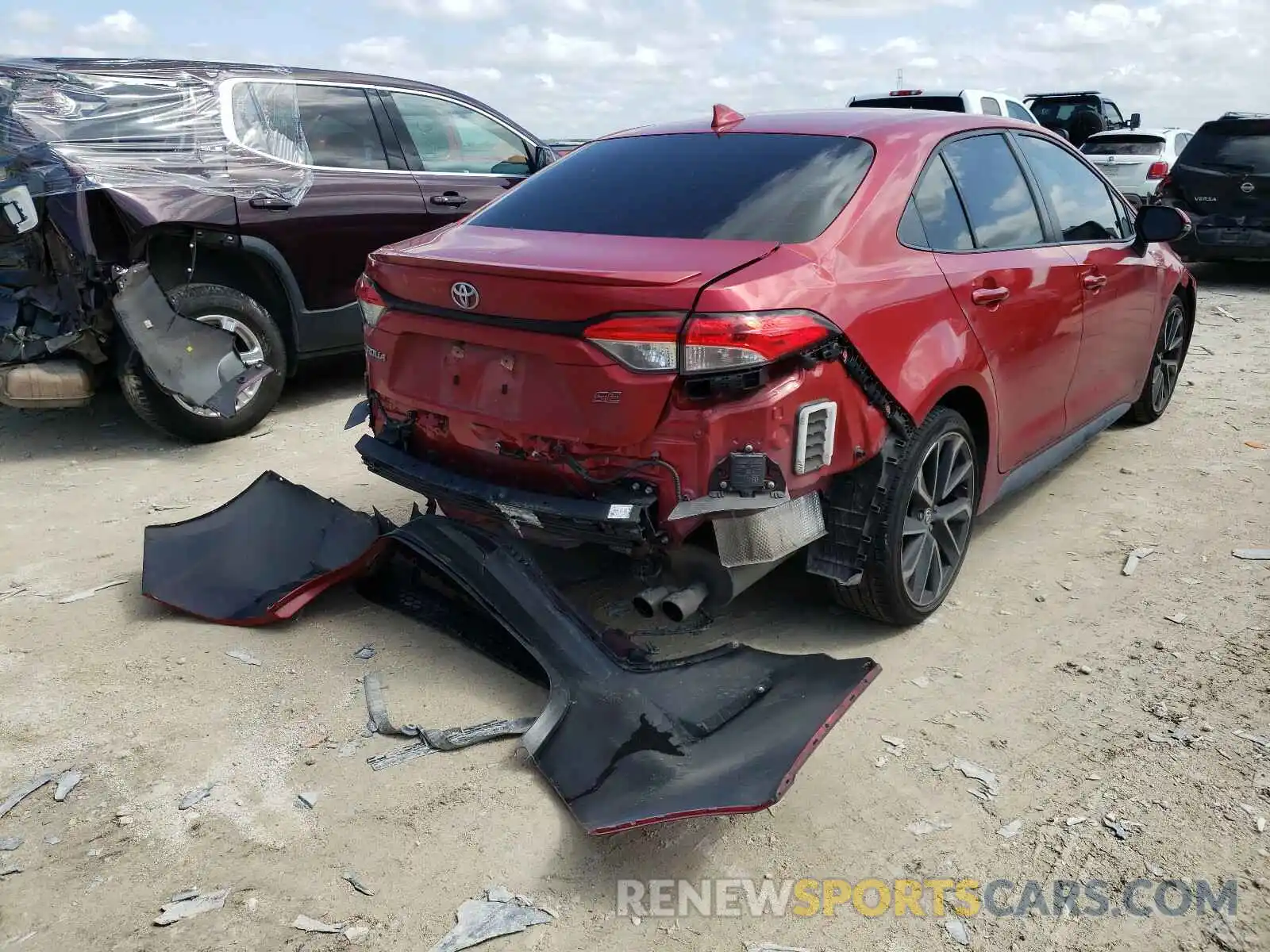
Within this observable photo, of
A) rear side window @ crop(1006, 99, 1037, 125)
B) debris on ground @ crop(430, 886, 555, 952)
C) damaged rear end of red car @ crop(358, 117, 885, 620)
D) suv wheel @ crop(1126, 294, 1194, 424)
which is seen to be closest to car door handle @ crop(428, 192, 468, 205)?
damaged rear end of red car @ crop(358, 117, 885, 620)

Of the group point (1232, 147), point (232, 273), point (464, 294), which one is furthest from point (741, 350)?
point (1232, 147)

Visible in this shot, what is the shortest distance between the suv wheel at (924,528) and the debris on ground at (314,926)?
189cm

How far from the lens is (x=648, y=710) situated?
2811 mm

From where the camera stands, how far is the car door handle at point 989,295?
354cm

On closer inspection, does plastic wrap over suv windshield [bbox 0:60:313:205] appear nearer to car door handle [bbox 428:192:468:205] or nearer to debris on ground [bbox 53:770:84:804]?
car door handle [bbox 428:192:468:205]

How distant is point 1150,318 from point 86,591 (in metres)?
5.12

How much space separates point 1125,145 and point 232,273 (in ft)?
41.1

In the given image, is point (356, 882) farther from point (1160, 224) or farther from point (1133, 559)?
point (1160, 224)

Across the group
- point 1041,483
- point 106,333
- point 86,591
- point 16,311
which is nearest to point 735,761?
point 86,591

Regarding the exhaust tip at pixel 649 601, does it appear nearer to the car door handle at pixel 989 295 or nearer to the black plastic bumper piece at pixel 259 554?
the black plastic bumper piece at pixel 259 554

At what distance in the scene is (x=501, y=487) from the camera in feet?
10.3

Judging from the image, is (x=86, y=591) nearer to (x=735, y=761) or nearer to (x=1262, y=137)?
(x=735, y=761)

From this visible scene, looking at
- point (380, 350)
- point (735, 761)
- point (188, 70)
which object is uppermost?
point (188, 70)

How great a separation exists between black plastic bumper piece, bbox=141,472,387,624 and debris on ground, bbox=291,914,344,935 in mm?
1435
